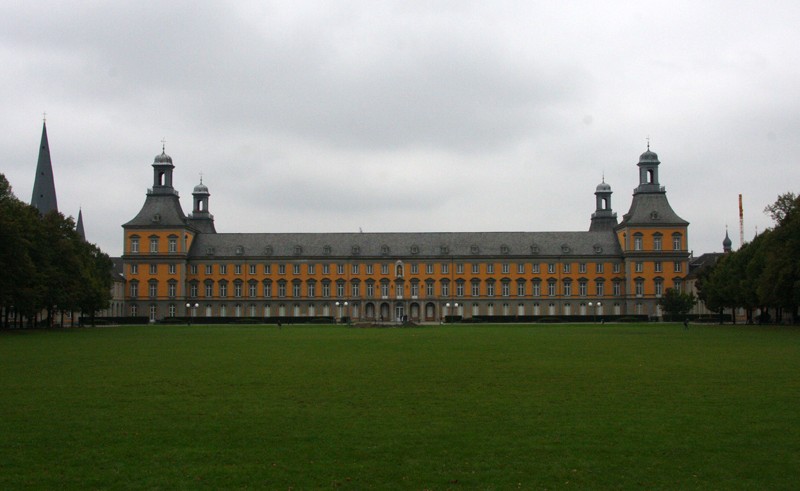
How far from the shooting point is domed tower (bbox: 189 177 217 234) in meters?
113

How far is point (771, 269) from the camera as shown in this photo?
5644 centimetres

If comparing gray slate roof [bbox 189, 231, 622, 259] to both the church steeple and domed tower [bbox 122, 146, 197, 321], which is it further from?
the church steeple

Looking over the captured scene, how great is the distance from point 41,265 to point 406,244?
5457 cm

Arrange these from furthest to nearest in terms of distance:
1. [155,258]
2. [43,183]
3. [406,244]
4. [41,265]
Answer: [406,244] < [155,258] < [43,183] < [41,265]

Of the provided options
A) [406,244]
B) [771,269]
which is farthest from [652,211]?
[771,269]

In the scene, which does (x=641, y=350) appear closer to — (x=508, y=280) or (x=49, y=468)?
(x=49, y=468)

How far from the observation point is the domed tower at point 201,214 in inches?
4464

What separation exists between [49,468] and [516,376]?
533 inches

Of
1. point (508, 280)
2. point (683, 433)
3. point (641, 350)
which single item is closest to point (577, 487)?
point (683, 433)

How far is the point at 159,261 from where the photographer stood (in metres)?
102

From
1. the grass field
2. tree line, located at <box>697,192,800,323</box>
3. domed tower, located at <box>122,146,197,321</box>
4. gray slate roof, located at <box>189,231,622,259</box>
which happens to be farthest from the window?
the grass field

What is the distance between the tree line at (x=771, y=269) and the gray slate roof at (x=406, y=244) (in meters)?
33.0

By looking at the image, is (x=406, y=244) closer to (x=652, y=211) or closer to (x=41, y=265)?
(x=652, y=211)

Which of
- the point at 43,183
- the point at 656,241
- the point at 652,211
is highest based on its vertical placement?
the point at 43,183
